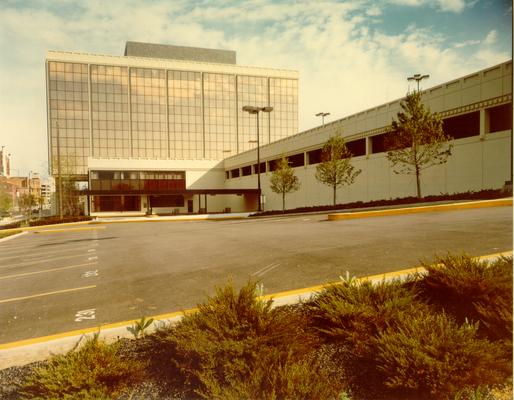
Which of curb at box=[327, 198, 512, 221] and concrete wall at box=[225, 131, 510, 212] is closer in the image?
curb at box=[327, 198, 512, 221]

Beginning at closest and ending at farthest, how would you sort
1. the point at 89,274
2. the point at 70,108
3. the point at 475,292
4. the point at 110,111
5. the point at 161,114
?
1. the point at 475,292
2. the point at 89,274
3. the point at 70,108
4. the point at 110,111
5. the point at 161,114

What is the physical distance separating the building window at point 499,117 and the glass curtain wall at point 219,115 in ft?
209

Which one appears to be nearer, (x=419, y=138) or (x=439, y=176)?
(x=419, y=138)

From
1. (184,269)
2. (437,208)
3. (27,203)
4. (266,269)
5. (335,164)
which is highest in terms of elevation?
(335,164)

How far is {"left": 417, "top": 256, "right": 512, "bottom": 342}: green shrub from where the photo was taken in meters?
3.65

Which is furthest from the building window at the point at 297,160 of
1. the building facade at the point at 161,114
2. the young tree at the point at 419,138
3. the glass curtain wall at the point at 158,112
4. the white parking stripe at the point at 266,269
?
the white parking stripe at the point at 266,269

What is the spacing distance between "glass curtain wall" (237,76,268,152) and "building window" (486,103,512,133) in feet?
214

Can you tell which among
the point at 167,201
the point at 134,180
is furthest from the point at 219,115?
the point at 167,201

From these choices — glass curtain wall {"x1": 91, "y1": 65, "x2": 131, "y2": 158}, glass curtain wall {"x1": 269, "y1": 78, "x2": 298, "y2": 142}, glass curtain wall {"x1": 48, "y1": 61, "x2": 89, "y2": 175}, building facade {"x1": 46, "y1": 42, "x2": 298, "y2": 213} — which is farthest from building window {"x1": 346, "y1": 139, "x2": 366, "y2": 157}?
glass curtain wall {"x1": 48, "y1": 61, "x2": 89, "y2": 175}

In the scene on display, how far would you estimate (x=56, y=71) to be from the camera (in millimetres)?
71312

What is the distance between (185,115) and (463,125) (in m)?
66.8

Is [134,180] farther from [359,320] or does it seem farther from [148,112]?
[359,320]

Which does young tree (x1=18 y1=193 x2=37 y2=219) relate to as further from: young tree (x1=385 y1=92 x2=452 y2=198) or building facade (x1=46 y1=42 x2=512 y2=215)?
young tree (x1=385 y1=92 x2=452 y2=198)

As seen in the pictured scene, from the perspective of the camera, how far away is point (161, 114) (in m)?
78.8
